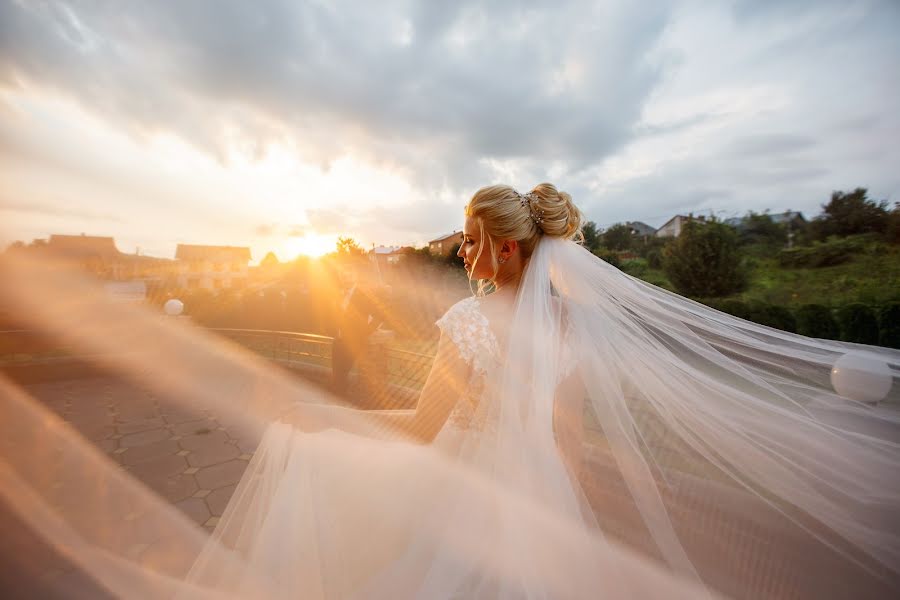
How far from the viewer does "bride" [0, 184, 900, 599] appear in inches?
54.8

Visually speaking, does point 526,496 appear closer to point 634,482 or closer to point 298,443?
point 634,482

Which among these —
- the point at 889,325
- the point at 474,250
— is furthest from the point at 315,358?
the point at 889,325

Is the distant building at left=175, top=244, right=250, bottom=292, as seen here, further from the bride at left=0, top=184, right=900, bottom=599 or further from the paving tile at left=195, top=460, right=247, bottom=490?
the bride at left=0, top=184, right=900, bottom=599

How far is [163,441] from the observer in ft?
15.1

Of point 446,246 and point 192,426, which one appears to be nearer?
point 192,426

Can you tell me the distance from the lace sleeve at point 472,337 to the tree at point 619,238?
45.7 m

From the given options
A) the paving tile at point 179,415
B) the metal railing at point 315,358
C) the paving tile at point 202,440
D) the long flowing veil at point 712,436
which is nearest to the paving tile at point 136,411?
the paving tile at point 179,415

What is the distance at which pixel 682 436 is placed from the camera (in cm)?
171

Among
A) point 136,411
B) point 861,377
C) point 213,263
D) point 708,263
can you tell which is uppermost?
point 861,377

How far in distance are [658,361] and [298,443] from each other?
1920 mm

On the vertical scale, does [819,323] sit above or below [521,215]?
below

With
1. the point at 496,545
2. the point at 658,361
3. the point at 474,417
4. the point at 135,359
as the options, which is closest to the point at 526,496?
the point at 496,545

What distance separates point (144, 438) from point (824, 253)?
3623 centimetres

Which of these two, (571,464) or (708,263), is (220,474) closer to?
(571,464)
